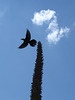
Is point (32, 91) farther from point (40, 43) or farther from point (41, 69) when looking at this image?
point (40, 43)

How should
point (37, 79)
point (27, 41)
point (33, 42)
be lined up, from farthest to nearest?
point (27, 41), point (33, 42), point (37, 79)

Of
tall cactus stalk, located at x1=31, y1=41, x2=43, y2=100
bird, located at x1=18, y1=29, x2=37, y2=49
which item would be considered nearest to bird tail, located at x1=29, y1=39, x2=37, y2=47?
bird, located at x1=18, y1=29, x2=37, y2=49

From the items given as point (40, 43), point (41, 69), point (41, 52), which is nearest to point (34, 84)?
point (41, 69)

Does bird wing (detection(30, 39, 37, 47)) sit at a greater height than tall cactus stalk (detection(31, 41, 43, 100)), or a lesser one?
greater

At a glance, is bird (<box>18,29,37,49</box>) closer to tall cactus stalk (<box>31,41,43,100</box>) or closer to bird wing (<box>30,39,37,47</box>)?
bird wing (<box>30,39,37,47</box>)

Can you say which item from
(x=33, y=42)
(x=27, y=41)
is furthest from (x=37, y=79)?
(x=27, y=41)

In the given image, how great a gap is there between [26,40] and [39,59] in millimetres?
2122

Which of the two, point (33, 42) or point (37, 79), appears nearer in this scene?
point (37, 79)

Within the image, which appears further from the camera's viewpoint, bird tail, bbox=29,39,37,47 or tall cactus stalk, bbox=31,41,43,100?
bird tail, bbox=29,39,37,47

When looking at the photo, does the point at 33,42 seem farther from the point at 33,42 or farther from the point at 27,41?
the point at 27,41

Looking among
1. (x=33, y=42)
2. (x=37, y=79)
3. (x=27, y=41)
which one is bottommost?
(x=37, y=79)

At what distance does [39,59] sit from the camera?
1026 centimetres

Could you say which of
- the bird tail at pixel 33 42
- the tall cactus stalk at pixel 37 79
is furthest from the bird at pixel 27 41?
the tall cactus stalk at pixel 37 79

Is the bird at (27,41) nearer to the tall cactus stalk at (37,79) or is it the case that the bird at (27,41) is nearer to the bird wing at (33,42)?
the bird wing at (33,42)
